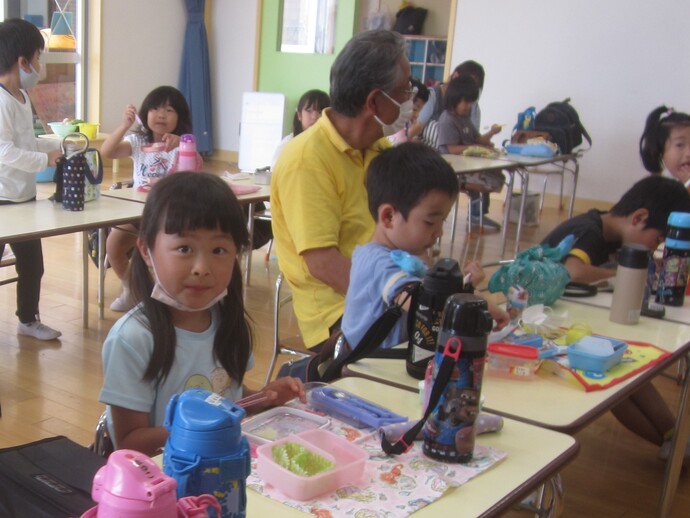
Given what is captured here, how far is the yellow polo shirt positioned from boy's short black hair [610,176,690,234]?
0.92m

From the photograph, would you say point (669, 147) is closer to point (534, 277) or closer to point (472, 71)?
point (534, 277)

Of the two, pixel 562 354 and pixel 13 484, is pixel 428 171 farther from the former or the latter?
pixel 13 484

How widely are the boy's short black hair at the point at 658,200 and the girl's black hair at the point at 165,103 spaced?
2.30m

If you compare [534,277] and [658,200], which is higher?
[658,200]

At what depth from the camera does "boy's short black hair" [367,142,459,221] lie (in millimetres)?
1894

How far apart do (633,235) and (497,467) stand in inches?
64.4

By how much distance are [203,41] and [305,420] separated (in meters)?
8.39

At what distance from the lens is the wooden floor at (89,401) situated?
8.61ft

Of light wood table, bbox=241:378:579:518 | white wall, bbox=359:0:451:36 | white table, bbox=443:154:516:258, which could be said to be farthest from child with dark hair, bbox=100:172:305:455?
white wall, bbox=359:0:451:36

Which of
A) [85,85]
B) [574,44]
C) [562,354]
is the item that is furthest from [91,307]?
[574,44]

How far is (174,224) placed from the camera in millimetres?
1421

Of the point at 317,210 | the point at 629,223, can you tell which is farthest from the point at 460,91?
the point at 317,210

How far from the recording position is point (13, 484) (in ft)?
3.38

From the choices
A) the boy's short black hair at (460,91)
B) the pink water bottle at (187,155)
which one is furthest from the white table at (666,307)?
the boy's short black hair at (460,91)
